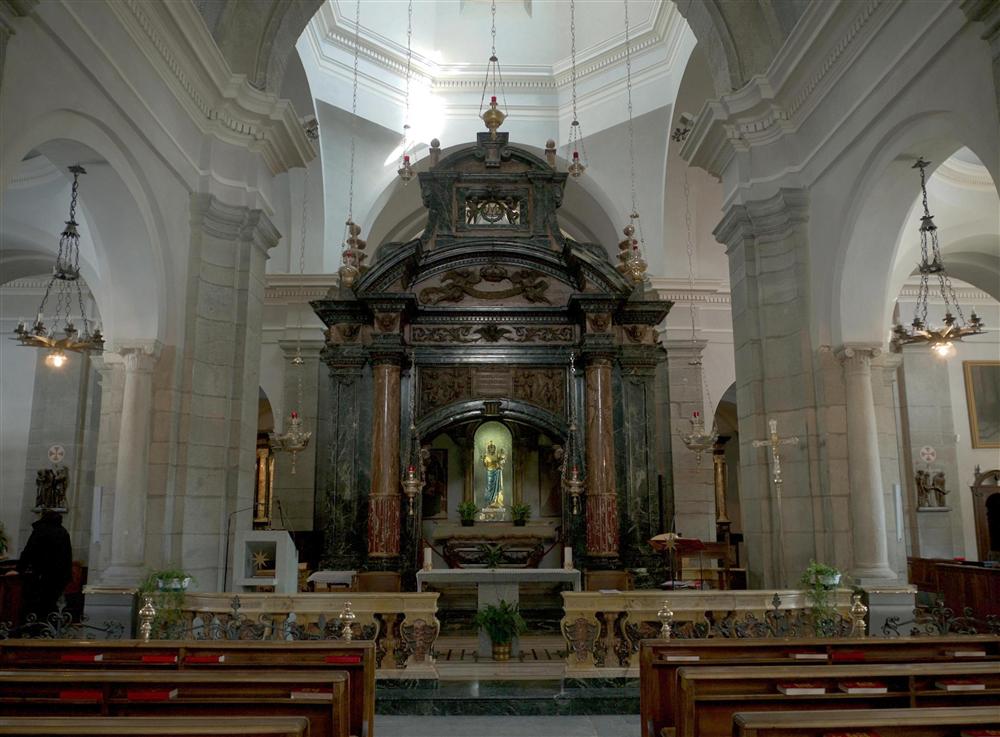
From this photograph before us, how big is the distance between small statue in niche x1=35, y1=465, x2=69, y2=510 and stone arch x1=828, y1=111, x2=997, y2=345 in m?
13.3

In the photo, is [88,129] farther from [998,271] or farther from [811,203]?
[998,271]

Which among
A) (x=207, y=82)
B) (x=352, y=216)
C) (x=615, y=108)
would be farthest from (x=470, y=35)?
(x=207, y=82)

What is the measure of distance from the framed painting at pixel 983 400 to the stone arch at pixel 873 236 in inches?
392

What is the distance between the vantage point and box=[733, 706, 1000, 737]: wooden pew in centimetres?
297

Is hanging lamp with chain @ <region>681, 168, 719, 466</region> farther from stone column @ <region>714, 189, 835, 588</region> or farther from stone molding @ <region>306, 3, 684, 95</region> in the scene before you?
stone column @ <region>714, 189, 835, 588</region>

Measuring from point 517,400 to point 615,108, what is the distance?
24.1ft

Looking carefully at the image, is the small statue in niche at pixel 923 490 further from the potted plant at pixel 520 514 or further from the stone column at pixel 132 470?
the stone column at pixel 132 470

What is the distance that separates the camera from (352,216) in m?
17.2

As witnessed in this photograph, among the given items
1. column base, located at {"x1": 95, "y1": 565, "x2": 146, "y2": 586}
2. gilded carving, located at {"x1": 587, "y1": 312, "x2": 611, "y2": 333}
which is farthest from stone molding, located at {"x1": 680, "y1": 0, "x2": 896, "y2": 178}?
column base, located at {"x1": 95, "y1": 565, "x2": 146, "y2": 586}

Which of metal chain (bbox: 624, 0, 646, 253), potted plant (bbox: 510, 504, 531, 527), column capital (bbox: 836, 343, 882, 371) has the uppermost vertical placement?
metal chain (bbox: 624, 0, 646, 253)

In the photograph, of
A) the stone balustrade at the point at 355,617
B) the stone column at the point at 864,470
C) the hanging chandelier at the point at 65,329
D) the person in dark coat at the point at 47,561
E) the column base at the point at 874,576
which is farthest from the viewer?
the hanging chandelier at the point at 65,329

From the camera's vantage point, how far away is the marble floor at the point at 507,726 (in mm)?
6402

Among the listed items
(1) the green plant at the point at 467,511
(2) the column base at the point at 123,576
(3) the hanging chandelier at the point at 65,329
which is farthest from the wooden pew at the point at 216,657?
(1) the green plant at the point at 467,511

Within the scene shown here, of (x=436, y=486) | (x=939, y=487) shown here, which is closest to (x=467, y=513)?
(x=436, y=486)
